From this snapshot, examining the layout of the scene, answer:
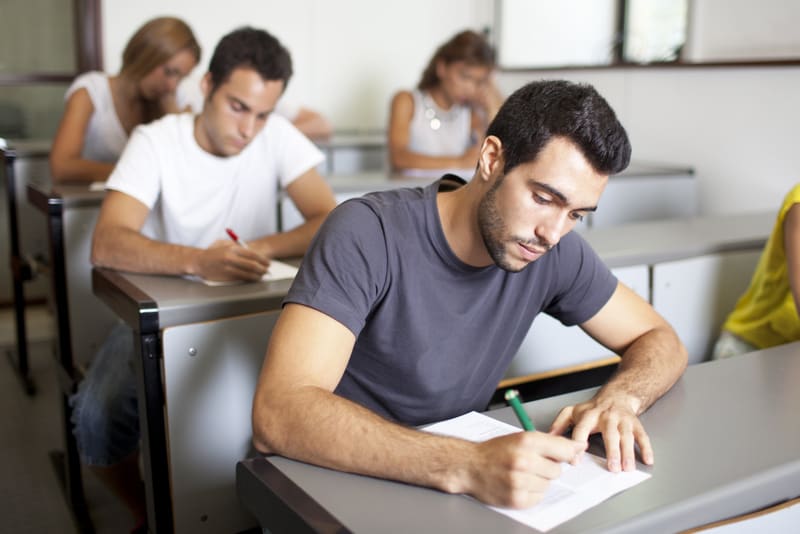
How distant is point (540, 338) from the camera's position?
1860 mm

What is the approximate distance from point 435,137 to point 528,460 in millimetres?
2773

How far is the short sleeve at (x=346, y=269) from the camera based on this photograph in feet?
3.65

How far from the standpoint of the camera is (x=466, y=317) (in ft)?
4.23

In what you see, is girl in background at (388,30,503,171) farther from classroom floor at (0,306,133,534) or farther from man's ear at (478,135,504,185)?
man's ear at (478,135,504,185)

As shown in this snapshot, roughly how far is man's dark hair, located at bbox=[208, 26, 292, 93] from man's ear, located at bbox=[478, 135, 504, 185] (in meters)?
0.86

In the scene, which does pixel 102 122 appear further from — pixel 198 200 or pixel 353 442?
pixel 353 442

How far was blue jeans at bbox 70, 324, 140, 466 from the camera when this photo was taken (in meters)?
1.83

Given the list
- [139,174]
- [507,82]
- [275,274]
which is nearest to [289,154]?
[139,174]

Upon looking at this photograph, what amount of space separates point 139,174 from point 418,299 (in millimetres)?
945

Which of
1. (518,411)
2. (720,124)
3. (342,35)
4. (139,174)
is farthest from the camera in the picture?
(342,35)

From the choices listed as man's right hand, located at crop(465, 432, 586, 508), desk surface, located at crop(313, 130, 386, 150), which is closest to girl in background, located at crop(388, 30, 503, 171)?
desk surface, located at crop(313, 130, 386, 150)

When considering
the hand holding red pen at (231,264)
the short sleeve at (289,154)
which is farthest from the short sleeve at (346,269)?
the short sleeve at (289,154)

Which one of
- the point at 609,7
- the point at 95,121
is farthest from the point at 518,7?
the point at 95,121

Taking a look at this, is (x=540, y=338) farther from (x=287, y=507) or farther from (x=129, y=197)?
(x=287, y=507)
